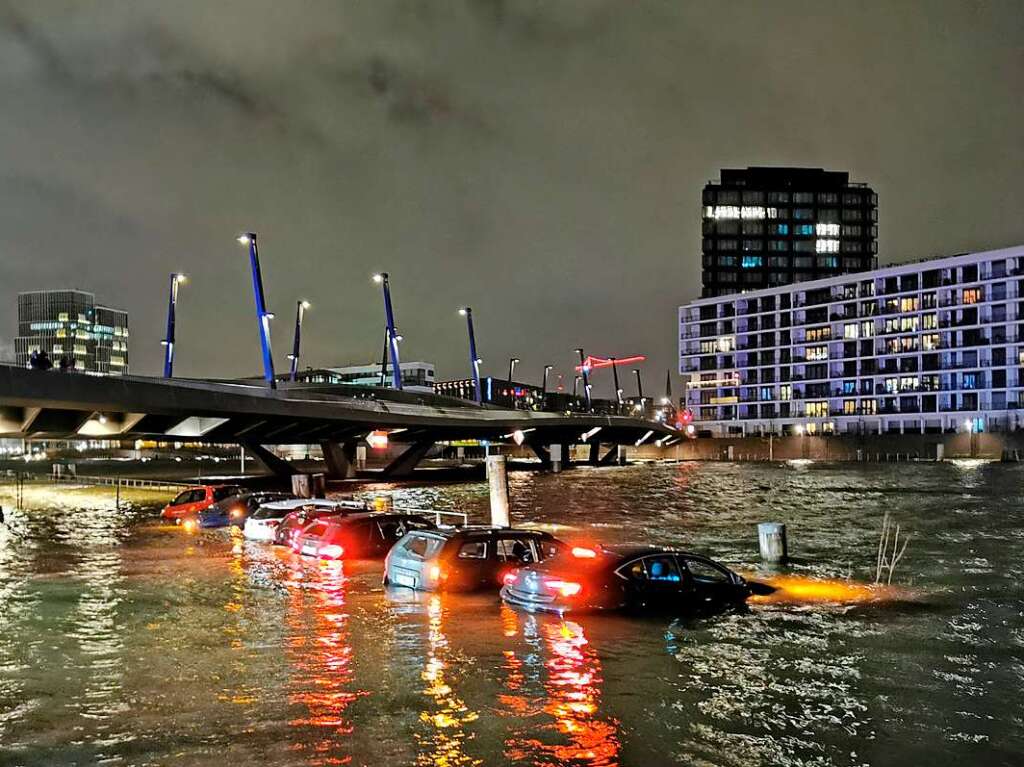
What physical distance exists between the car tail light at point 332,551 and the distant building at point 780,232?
16984 centimetres

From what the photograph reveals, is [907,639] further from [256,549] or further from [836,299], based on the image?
[836,299]

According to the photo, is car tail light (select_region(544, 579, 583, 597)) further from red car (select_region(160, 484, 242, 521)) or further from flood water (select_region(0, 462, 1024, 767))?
red car (select_region(160, 484, 242, 521))

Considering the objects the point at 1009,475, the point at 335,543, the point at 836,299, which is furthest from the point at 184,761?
the point at 836,299

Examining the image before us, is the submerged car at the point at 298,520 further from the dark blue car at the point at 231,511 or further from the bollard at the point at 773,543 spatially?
the bollard at the point at 773,543

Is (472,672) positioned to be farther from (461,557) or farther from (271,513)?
(271,513)

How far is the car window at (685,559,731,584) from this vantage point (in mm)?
18453

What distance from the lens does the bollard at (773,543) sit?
2536 cm

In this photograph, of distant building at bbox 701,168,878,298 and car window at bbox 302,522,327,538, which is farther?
distant building at bbox 701,168,878,298

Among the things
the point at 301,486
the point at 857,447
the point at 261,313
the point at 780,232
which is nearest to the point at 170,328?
the point at 261,313

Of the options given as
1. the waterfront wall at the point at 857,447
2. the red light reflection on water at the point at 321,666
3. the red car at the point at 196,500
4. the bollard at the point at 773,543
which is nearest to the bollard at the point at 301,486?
the red car at the point at 196,500

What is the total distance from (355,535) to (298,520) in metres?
4.12

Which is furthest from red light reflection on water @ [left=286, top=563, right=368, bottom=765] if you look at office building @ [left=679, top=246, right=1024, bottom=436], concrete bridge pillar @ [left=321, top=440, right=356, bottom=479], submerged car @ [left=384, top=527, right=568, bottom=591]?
office building @ [left=679, top=246, right=1024, bottom=436]

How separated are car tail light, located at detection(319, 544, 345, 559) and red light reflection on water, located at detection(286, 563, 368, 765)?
322 centimetres

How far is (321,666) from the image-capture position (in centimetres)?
1323
